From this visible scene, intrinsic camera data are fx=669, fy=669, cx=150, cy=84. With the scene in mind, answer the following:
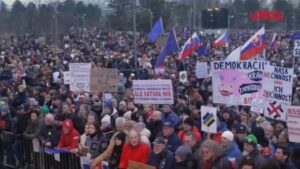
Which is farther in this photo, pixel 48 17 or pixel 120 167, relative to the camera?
pixel 48 17

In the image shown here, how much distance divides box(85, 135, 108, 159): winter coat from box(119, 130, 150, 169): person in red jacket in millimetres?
871

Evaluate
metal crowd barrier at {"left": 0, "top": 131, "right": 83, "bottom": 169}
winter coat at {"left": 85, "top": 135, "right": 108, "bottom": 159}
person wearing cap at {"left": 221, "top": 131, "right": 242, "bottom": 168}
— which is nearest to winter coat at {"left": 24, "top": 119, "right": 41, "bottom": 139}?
metal crowd barrier at {"left": 0, "top": 131, "right": 83, "bottom": 169}

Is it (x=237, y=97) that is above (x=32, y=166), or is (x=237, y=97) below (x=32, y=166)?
above

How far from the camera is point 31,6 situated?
8225 centimetres

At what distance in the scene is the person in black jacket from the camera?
11164mm

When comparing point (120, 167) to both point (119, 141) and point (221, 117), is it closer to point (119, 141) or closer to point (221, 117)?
point (119, 141)

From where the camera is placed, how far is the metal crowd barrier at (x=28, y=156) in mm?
10977

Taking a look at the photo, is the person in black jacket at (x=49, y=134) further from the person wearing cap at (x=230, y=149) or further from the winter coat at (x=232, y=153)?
the winter coat at (x=232, y=153)

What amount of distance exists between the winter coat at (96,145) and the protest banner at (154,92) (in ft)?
8.37

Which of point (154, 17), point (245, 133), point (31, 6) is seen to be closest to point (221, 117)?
point (245, 133)

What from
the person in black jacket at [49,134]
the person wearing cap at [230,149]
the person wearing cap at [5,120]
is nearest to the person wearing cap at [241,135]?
the person wearing cap at [230,149]

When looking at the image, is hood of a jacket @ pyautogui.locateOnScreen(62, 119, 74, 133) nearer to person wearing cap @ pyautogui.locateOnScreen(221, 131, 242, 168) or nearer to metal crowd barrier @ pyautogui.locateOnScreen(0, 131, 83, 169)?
metal crowd barrier @ pyautogui.locateOnScreen(0, 131, 83, 169)

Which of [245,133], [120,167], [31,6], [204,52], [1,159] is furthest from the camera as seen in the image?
[31,6]

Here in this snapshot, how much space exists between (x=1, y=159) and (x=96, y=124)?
15.1 ft
